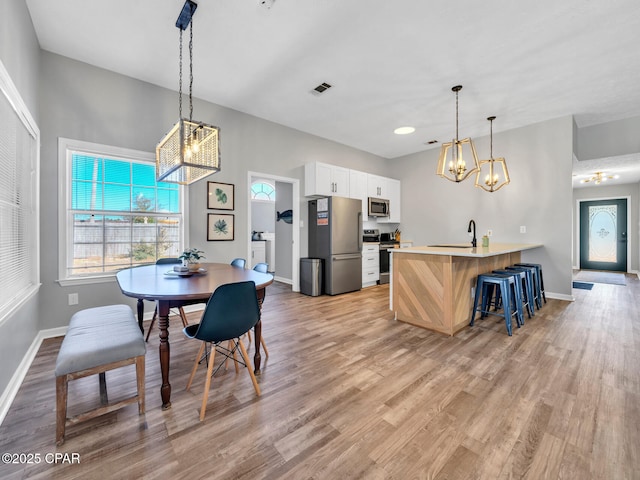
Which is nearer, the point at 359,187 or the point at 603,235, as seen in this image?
the point at 359,187

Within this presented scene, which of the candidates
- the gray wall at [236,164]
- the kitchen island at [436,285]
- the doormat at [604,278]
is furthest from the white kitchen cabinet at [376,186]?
the doormat at [604,278]

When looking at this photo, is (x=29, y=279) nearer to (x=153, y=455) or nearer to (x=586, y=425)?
(x=153, y=455)

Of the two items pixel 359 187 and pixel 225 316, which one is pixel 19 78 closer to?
pixel 225 316

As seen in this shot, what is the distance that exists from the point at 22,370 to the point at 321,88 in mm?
4029

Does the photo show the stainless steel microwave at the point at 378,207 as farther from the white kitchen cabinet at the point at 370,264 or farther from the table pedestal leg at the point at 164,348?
the table pedestal leg at the point at 164,348

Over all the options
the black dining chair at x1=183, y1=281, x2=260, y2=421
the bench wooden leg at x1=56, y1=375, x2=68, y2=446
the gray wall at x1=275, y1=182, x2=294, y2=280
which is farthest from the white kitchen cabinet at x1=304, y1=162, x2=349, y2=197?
the bench wooden leg at x1=56, y1=375, x2=68, y2=446

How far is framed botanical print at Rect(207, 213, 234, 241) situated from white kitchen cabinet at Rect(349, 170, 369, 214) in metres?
2.48

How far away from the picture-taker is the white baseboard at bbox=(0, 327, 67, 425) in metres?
1.72

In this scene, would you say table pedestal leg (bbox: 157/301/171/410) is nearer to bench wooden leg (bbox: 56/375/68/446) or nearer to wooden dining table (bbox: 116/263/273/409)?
wooden dining table (bbox: 116/263/273/409)

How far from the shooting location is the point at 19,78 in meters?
2.13

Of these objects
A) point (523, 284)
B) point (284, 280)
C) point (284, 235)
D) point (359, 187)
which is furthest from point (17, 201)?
point (523, 284)

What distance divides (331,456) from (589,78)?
473 cm

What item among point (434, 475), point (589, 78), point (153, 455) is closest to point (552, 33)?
point (589, 78)

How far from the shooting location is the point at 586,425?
5.26 feet
